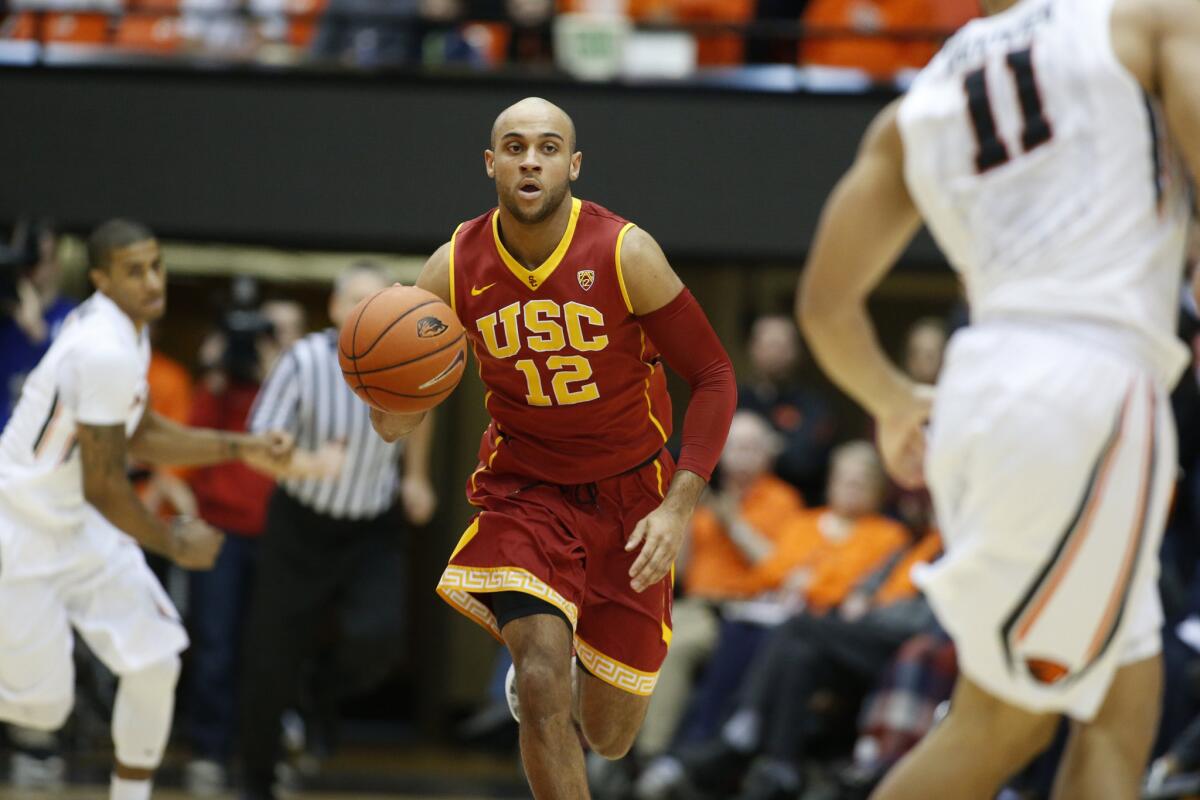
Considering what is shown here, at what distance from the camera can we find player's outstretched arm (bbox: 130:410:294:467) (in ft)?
18.1

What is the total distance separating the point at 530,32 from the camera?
30.9 ft

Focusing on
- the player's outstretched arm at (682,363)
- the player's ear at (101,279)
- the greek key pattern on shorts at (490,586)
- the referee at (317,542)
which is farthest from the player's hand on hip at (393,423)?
the referee at (317,542)

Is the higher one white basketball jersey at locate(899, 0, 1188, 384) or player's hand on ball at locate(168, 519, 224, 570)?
white basketball jersey at locate(899, 0, 1188, 384)

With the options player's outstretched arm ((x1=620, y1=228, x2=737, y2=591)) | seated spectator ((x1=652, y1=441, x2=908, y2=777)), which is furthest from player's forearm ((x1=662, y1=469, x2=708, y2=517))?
A: seated spectator ((x1=652, y1=441, x2=908, y2=777))

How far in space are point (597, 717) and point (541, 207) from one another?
4.76 ft

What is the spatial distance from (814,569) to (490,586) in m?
3.83

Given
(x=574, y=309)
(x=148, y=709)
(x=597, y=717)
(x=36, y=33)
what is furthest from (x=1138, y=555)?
(x=36, y=33)

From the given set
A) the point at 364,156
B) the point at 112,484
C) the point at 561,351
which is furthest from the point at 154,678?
the point at 364,156

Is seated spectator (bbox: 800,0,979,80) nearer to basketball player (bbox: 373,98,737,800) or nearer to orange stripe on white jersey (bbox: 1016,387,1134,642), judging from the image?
basketball player (bbox: 373,98,737,800)

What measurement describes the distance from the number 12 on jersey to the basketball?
1794 mm

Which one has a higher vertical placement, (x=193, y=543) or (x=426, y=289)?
(x=426, y=289)

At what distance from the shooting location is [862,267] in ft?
10.0

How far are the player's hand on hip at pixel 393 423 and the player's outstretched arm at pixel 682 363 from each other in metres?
0.66

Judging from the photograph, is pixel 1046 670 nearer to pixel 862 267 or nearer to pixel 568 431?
pixel 862 267
